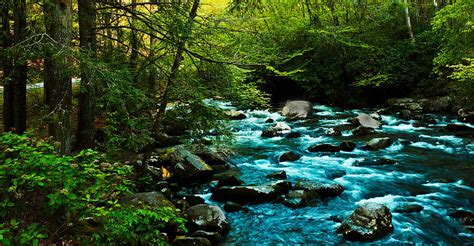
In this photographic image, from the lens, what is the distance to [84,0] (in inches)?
239

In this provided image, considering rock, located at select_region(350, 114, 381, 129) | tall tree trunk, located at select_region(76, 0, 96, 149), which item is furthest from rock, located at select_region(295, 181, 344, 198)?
rock, located at select_region(350, 114, 381, 129)

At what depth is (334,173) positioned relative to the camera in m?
9.34

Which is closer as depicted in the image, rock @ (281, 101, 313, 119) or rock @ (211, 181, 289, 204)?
rock @ (211, 181, 289, 204)

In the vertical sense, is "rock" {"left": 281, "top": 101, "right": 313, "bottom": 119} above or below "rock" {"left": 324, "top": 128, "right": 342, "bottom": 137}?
above

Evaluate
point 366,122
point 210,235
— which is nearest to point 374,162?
point 366,122

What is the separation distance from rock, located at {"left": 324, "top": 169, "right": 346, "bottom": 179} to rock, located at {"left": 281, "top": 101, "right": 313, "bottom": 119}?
781 centimetres

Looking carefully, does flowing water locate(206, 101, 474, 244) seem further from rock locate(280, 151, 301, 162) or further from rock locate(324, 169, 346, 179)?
rock locate(280, 151, 301, 162)

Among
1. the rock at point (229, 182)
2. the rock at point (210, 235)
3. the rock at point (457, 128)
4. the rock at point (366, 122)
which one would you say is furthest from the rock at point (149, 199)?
the rock at point (457, 128)

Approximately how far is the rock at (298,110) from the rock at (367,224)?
1111 centimetres

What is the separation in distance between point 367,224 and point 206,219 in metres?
2.81

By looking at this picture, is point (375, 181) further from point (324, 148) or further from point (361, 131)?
point (361, 131)

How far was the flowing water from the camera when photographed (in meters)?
6.26

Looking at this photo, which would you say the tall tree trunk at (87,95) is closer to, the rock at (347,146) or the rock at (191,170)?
the rock at (191,170)

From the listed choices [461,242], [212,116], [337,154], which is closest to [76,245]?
[212,116]
